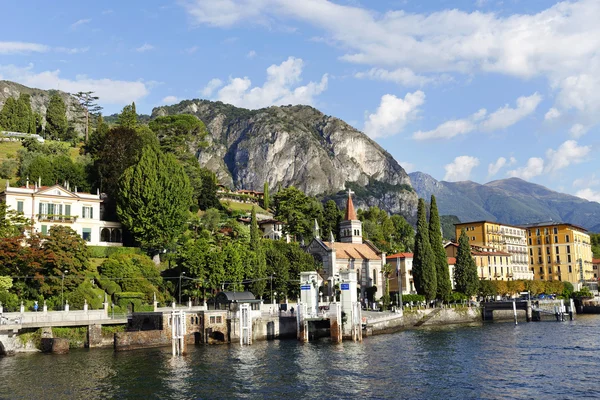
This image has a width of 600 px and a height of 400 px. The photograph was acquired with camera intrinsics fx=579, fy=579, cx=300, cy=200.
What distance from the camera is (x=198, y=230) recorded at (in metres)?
101

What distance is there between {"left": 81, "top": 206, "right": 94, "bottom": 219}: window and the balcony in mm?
2254

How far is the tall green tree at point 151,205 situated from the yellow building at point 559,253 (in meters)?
110

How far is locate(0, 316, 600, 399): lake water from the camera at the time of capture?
38469 millimetres

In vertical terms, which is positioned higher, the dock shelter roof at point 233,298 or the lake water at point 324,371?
the dock shelter roof at point 233,298

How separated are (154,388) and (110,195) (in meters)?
59.0

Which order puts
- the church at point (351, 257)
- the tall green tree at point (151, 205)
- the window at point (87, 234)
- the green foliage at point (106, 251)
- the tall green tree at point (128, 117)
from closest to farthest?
1. the green foliage at point (106, 251)
2. the tall green tree at point (151, 205)
3. the window at point (87, 234)
4. the church at point (351, 257)
5. the tall green tree at point (128, 117)

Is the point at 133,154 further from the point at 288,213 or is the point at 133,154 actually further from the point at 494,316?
the point at 494,316

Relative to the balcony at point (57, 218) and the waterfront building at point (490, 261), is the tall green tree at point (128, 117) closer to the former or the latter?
the balcony at point (57, 218)

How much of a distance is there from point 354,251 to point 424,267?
58.4ft

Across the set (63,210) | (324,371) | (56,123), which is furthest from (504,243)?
(56,123)

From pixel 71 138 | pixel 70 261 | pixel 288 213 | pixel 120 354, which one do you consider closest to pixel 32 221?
pixel 70 261

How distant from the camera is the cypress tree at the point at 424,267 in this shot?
93.4m

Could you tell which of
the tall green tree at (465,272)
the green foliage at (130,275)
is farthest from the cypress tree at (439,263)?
the green foliage at (130,275)

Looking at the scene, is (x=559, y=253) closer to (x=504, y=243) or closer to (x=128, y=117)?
(x=504, y=243)
